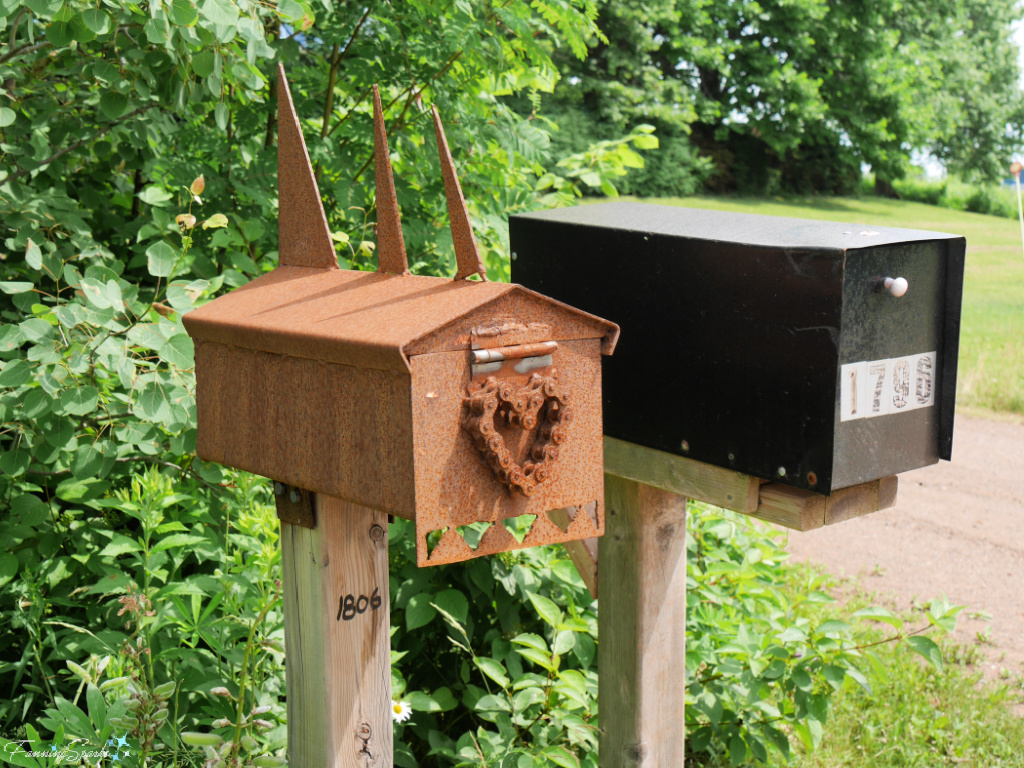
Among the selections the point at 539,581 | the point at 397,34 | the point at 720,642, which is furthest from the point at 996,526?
the point at 397,34

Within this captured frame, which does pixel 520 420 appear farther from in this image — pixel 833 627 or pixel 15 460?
pixel 833 627

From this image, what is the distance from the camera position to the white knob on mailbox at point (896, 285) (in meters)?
1.36

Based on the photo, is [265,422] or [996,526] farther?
[996,526]

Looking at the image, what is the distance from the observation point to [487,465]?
3.84 ft

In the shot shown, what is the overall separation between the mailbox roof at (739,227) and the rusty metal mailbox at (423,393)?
365mm

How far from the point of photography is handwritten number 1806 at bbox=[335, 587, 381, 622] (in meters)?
1.44

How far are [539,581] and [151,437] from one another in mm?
1021

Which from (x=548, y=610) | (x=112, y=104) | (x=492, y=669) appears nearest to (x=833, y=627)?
(x=548, y=610)

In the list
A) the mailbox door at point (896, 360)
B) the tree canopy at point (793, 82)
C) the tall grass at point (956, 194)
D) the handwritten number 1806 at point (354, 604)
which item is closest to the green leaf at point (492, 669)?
the handwritten number 1806 at point (354, 604)

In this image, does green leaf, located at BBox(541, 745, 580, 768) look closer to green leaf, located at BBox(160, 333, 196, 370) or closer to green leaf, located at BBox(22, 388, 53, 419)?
green leaf, located at BBox(160, 333, 196, 370)

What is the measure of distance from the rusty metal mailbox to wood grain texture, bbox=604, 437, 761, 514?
37 cm

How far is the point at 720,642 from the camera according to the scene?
2.49 m

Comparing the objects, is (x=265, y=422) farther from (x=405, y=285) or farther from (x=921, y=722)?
(x=921, y=722)

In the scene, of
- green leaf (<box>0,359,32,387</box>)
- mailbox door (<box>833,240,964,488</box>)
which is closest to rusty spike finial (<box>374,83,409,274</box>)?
mailbox door (<box>833,240,964,488</box>)
